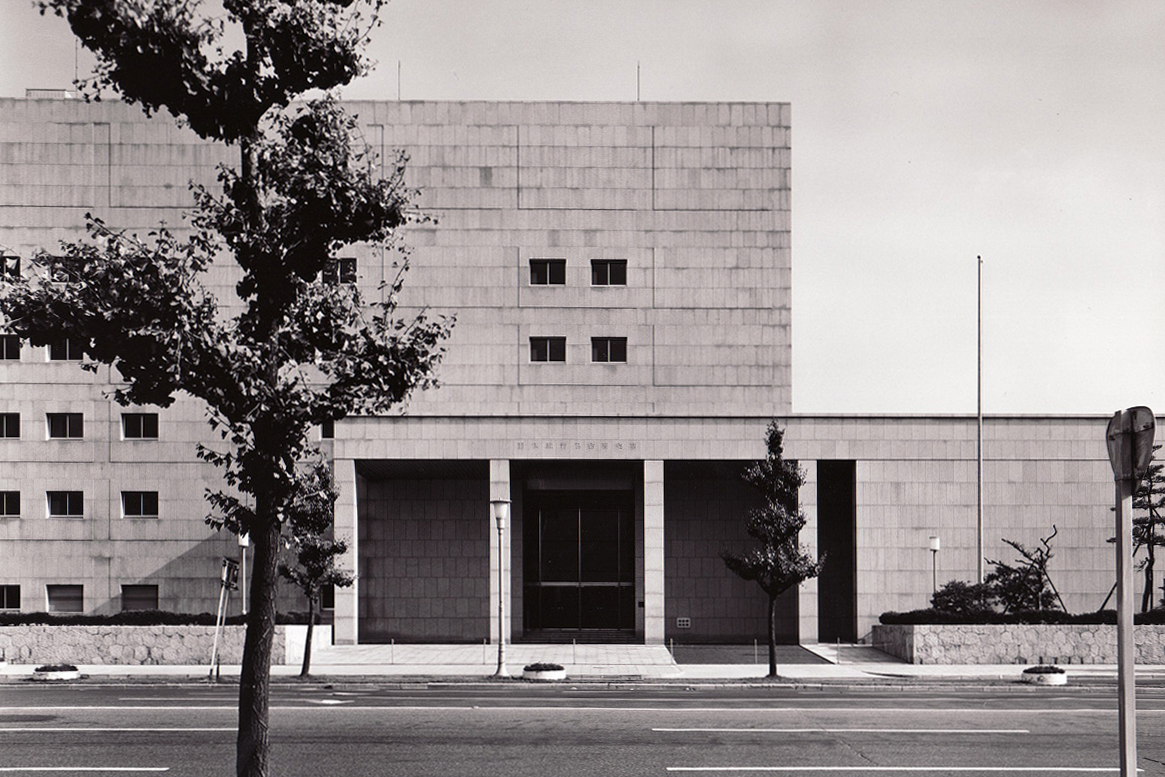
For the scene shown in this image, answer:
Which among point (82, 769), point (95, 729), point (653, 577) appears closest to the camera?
point (82, 769)

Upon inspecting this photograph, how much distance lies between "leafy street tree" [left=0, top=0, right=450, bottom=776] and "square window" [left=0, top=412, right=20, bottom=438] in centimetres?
Result: 3932

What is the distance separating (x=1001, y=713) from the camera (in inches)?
870

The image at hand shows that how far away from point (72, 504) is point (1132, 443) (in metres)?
43.8

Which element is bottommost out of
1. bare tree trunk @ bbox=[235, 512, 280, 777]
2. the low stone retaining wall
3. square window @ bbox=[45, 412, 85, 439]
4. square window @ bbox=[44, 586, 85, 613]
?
square window @ bbox=[44, 586, 85, 613]

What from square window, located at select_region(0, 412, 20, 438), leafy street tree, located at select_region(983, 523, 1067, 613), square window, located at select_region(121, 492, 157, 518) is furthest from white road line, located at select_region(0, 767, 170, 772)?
square window, located at select_region(0, 412, 20, 438)

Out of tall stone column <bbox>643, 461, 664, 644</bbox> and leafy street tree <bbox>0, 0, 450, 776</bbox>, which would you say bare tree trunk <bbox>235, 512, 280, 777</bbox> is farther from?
tall stone column <bbox>643, 461, 664, 644</bbox>

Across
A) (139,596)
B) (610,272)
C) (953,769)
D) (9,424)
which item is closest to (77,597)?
(139,596)

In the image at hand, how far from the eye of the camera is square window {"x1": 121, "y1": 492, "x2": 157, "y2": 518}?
44812 mm

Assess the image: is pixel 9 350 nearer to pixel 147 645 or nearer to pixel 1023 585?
pixel 147 645

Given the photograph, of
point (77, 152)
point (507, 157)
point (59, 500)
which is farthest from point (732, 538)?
point (77, 152)

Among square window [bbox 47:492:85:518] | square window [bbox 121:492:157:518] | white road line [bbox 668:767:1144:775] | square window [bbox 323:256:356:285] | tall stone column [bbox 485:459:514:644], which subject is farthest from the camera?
square window [bbox 121:492:157:518]

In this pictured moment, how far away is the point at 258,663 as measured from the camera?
30.6 feet

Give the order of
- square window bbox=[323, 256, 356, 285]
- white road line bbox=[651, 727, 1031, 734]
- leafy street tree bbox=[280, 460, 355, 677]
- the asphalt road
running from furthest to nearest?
leafy street tree bbox=[280, 460, 355, 677] < white road line bbox=[651, 727, 1031, 734] < the asphalt road < square window bbox=[323, 256, 356, 285]

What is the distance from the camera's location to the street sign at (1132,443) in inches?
316
